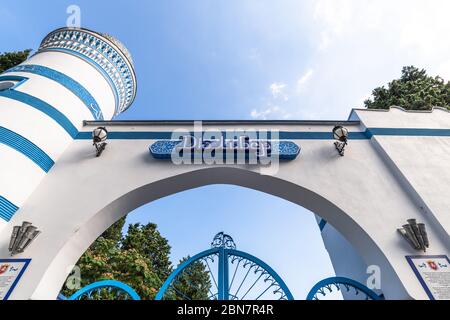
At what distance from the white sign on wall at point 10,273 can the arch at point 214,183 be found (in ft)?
0.82

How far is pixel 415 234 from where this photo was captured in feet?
11.7

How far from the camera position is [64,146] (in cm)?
477

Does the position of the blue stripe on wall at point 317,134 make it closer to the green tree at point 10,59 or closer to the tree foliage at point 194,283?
the tree foliage at point 194,283

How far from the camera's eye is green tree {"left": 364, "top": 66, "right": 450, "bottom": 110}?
804cm

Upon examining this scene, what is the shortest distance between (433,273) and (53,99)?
602 cm

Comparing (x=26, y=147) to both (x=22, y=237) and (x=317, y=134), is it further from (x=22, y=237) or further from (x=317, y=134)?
(x=317, y=134)

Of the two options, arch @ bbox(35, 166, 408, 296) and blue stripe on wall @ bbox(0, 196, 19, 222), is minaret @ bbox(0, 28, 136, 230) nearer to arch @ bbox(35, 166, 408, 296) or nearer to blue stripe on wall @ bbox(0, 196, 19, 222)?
blue stripe on wall @ bbox(0, 196, 19, 222)

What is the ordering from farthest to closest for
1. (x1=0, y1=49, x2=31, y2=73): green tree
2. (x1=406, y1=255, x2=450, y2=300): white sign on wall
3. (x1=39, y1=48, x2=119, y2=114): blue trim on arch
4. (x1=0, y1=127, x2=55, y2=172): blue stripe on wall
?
(x1=0, y1=49, x2=31, y2=73): green tree < (x1=39, y1=48, x2=119, y2=114): blue trim on arch < (x1=0, y1=127, x2=55, y2=172): blue stripe on wall < (x1=406, y1=255, x2=450, y2=300): white sign on wall

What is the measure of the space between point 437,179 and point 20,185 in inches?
227

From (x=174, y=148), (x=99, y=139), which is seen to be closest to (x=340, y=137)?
(x=174, y=148)

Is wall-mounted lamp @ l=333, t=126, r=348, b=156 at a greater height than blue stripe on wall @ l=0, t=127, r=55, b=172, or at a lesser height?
greater

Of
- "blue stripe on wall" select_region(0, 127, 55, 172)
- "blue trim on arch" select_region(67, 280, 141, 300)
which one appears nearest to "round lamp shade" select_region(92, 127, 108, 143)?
"blue stripe on wall" select_region(0, 127, 55, 172)

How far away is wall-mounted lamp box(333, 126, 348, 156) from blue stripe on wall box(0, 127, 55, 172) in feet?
14.5
